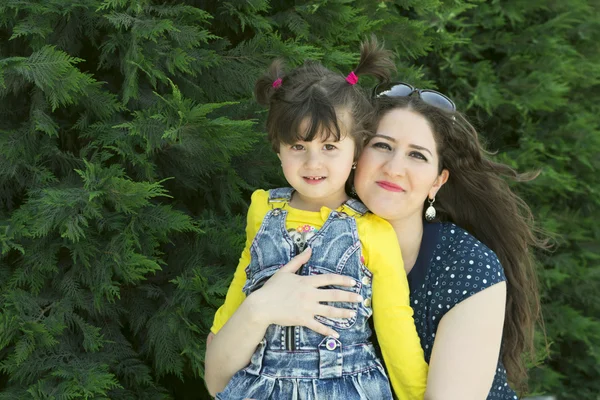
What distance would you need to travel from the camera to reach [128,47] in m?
3.09

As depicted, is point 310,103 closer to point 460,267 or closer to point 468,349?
point 460,267

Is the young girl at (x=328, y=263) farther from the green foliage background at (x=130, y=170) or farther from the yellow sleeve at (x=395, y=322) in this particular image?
the green foliage background at (x=130, y=170)

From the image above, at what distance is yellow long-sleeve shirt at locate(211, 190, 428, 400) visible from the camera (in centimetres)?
220

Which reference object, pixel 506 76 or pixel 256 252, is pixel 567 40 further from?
pixel 256 252

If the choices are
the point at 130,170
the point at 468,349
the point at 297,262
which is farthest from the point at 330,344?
the point at 130,170

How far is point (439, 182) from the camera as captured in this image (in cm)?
270

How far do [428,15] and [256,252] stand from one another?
2717 millimetres

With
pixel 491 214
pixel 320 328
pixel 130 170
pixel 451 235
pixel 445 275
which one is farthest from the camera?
pixel 130 170

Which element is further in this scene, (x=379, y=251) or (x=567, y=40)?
(x=567, y=40)

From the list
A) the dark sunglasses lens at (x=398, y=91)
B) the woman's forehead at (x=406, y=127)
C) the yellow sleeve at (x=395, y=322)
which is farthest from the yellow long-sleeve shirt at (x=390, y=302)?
the dark sunglasses lens at (x=398, y=91)

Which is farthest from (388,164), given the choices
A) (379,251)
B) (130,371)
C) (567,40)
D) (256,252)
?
(567,40)

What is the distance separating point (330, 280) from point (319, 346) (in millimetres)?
201

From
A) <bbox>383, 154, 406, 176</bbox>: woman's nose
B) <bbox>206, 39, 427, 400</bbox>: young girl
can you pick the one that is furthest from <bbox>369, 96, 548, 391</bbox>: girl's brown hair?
<bbox>206, 39, 427, 400</bbox>: young girl

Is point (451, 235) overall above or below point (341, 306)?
above
